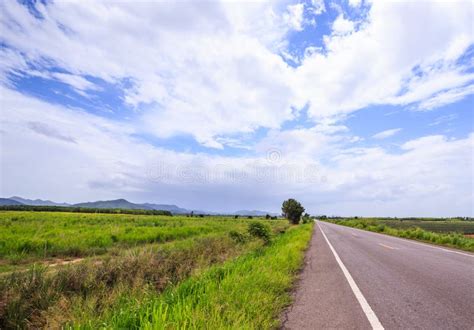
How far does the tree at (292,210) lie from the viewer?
74.7 meters

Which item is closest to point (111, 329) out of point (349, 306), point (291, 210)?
point (349, 306)

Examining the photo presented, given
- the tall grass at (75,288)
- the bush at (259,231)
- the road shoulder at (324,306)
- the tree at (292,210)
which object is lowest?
the tall grass at (75,288)

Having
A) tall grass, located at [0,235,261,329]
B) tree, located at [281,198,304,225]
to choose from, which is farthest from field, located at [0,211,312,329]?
tree, located at [281,198,304,225]

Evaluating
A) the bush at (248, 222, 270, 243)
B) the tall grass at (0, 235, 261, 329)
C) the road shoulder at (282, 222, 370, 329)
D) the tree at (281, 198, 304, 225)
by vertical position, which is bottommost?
the tall grass at (0, 235, 261, 329)

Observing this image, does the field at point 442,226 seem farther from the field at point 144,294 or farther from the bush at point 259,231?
the field at point 144,294

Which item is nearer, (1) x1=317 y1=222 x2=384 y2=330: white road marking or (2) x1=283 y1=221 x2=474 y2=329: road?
(1) x1=317 y1=222 x2=384 y2=330: white road marking

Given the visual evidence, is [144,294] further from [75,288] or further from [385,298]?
[385,298]

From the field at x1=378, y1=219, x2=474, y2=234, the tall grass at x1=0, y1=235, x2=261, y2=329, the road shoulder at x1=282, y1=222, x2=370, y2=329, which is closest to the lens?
the road shoulder at x1=282, y1=222, x2=370, y2=329

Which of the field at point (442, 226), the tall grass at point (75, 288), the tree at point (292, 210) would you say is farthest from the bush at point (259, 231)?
the tree at point (292, 210)

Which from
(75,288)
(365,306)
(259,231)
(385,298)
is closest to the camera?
(365,306)

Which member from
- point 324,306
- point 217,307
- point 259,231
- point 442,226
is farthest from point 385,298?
point 442,226

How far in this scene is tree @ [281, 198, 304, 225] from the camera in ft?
245

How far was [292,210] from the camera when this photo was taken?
74688mm

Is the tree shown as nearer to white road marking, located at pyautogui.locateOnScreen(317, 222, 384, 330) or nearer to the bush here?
the bush
